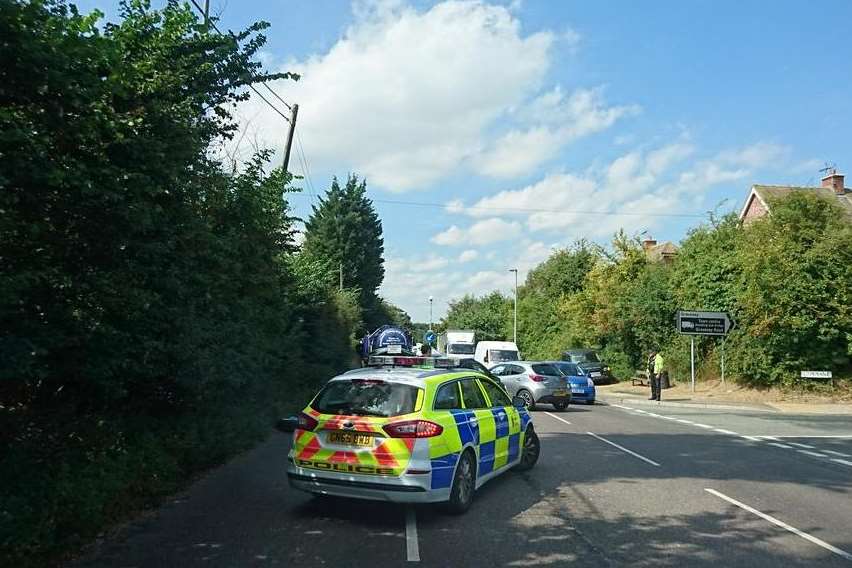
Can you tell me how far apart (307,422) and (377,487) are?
1.17 m

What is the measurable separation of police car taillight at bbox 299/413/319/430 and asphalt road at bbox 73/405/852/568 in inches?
35.2

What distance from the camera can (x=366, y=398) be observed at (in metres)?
7.40

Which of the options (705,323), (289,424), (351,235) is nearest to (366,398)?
(289,424)

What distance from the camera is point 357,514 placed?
735 cm

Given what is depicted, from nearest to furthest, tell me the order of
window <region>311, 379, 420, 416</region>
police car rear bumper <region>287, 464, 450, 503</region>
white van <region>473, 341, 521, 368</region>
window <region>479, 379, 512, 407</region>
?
→ police car rear bumper <region>287, 464, 450, 503</region>
window <region>311, 379, 420, 416</region>
window <region>479, 379, 512, 407</region>
white van <region>473, 341, 521, 368</region>

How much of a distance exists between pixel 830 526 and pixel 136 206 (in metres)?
7.53

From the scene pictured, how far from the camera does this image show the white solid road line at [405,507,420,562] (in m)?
5.90

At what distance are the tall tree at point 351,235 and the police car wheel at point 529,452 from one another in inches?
1609

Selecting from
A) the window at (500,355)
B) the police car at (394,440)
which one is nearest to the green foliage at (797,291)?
the window at (500,355)

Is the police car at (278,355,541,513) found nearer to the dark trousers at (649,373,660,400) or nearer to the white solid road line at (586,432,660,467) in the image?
the white solid road line at (586,432,660,467)

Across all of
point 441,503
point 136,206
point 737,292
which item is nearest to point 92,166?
point 136,206

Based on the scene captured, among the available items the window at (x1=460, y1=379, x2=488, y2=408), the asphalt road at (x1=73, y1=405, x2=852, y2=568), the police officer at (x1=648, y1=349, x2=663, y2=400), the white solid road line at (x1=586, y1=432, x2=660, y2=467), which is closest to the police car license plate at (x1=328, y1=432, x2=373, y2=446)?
the asphalt road at (x1=73, y1=405, x2=852, y2=568)

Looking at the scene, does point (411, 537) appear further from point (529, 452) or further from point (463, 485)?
point (529, 452)

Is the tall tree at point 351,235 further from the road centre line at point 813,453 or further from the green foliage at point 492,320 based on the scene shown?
the road centre line at point 813,453
